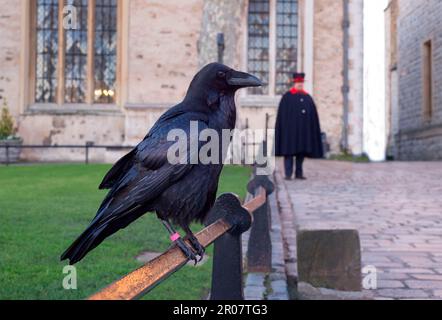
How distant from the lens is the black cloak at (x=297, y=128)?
34.9ft

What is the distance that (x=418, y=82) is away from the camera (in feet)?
75.7

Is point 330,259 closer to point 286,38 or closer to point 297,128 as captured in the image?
point 297,128

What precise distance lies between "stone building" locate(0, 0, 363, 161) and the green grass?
1052 centimetres

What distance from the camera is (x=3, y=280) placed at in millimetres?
3570

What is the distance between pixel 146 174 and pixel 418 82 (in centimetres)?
2324

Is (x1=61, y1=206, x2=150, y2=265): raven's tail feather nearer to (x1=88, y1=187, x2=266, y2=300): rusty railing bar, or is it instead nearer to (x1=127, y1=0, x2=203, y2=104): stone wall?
(x1=88, y1=187, x2=266, y2=300): rusty railing bar

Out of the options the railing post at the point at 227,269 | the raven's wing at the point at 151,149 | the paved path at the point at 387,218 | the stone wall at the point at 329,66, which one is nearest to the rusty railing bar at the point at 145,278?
the raven's wing at the point at 151,149

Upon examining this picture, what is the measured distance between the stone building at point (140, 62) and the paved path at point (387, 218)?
8.24m

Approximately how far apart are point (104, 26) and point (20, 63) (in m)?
3.16

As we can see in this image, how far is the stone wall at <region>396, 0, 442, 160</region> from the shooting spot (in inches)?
818

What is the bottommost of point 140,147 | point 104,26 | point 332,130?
point 140,147

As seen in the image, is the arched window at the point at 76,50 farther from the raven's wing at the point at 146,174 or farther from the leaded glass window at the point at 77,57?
the raven's wing at the point at 146,174
